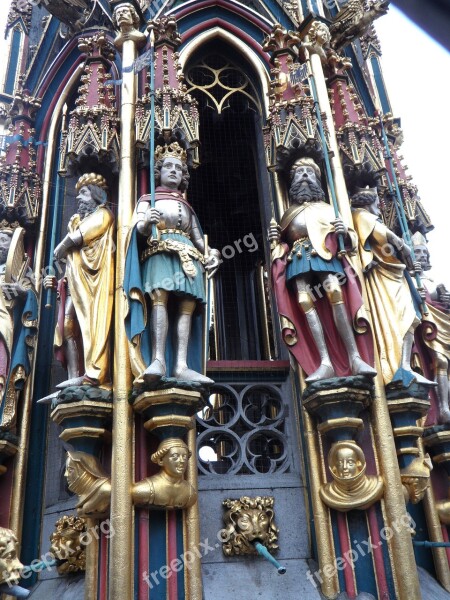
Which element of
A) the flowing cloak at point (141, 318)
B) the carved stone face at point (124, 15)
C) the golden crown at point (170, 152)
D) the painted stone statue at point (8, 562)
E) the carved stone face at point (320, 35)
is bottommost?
the painted stone statue at point (8, 562)

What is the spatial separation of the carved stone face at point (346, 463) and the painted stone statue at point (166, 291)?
152 centimetres

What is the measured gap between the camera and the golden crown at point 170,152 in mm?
7637

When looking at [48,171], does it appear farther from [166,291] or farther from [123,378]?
[123,378]

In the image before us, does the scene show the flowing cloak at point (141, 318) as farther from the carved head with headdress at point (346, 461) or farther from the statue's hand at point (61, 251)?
the carved head with headdress at point (346, 461)

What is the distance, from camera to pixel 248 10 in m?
9.94

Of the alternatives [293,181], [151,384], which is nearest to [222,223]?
[293,181]

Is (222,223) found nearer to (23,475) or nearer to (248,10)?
(248,10)

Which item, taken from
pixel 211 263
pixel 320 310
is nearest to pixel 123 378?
pixel 211 263

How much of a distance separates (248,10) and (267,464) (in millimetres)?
6903

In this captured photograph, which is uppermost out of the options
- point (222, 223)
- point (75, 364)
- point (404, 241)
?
point (222, 223)

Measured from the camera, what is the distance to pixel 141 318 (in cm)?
646

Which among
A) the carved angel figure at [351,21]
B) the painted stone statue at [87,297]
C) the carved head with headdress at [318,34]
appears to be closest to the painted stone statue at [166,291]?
the painted stone statue at [87,297]

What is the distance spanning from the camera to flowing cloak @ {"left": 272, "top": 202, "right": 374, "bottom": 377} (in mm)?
6852

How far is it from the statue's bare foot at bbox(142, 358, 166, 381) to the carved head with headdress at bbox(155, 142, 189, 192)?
2.51 metres
